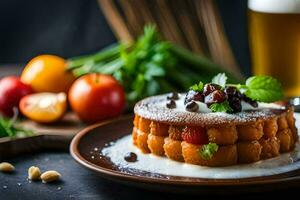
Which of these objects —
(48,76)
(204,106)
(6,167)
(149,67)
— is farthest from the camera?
(48,76)

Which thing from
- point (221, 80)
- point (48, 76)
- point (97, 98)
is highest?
point (221, 80)

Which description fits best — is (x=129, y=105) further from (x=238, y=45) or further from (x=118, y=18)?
(x=238, y=45)

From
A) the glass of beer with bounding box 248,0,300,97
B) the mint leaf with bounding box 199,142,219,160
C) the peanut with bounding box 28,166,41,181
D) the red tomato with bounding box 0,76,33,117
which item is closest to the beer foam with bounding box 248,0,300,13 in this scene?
the glass of beer with bounding box 248,0,300,97

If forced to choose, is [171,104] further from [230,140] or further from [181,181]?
[181,181]

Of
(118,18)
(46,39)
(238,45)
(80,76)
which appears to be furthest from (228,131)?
(46,39)

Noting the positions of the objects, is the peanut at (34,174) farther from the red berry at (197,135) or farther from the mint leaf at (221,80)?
the mint leaf at (221,80)

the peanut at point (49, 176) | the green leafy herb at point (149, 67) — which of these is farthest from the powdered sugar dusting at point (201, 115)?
the green leafy herb at point (149, 67)

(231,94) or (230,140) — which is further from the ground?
(231,94)

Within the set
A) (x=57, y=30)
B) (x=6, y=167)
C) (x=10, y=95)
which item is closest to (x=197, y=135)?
(x=6, y=167)
